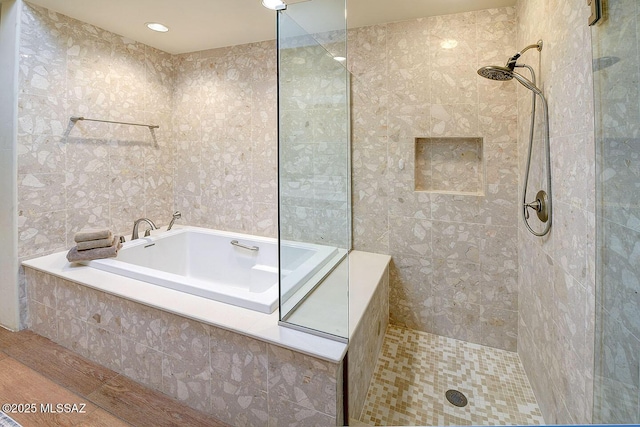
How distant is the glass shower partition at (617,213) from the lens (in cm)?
80

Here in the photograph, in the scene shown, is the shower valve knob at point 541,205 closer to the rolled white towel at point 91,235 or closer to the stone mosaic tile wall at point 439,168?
the stone mosaic tile wall at point 439,168

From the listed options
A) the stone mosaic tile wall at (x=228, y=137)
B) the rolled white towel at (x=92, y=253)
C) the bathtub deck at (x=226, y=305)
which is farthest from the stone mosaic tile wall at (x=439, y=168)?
the rolled white towel at (x=92, y=253)

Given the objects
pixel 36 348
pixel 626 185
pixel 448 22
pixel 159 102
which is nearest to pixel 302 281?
pixel 626 185

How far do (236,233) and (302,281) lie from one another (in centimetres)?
157

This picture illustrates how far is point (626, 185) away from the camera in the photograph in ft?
2.82


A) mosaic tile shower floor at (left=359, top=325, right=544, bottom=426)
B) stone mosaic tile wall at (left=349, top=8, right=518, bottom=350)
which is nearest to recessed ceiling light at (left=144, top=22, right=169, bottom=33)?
stone mosaic tile wall at (left=349, top=8, right=518, bottom=350)

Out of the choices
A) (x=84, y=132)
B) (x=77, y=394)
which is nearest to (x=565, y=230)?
(x=77, y=394)

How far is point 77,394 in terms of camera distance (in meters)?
1.63

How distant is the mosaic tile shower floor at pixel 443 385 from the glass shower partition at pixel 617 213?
0.73 m

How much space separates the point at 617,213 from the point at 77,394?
8.45 feet

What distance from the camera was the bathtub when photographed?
1.73 metres

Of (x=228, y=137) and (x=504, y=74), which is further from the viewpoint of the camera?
(x=228, y=137)

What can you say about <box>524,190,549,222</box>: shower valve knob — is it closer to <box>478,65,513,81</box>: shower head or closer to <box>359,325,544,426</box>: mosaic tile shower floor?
<box>478,65,513,81</box>: shower head

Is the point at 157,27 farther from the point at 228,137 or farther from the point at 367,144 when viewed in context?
the point at 367,144
